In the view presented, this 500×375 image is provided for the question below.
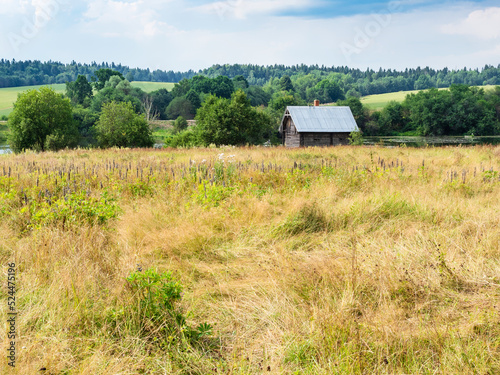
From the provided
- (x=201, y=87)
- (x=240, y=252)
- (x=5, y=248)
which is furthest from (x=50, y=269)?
(x=201, y=87)

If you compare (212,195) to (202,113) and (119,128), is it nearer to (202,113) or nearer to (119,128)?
(119,128)

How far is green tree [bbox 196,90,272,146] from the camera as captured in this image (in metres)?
42.5

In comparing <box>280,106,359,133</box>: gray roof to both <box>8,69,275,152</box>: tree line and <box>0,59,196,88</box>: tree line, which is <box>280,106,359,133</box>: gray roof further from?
<box>0,59,196,88</box>: tree line

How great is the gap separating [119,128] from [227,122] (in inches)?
467

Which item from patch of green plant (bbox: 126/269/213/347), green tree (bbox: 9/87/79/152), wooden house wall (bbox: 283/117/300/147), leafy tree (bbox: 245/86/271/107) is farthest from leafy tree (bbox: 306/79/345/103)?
patch of green plant (bbox: 126/269/213/347)

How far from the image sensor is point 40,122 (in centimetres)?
4112

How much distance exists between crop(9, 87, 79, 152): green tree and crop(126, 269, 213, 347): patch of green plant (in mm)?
41002

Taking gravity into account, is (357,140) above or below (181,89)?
below

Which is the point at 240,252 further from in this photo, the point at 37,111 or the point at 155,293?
the point at 37,111

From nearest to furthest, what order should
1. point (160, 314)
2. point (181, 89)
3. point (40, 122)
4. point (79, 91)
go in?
point (160, 314), point (40, 122), point (79, 91), point (181, 89)

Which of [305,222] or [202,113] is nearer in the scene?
[305,222]

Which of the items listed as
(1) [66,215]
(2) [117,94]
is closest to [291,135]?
(1) [66,215]

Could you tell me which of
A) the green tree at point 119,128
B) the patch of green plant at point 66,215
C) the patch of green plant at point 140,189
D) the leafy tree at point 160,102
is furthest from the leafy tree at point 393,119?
the patch of green plant at point 66,215

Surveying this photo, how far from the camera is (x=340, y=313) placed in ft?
10.4
